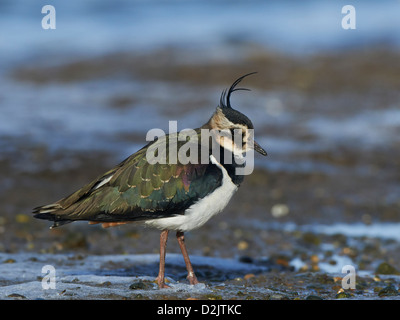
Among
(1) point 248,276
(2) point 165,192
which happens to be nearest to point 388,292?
(1) point 248,276

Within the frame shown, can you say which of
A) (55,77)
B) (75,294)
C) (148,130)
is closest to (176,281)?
(75,294)

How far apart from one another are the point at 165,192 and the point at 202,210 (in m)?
0.34

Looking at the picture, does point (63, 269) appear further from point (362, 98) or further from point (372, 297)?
point (362, 98)

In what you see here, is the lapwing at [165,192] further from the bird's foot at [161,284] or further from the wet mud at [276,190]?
the wet mud at [276,190]

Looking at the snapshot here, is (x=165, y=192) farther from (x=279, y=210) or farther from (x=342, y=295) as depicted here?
(x=279, y=210)

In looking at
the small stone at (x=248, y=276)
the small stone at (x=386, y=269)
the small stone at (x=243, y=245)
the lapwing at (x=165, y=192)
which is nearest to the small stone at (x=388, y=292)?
the small stone at (x=386, y=269)

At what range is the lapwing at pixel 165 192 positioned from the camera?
205 inches

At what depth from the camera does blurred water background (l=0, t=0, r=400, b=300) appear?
316 inches

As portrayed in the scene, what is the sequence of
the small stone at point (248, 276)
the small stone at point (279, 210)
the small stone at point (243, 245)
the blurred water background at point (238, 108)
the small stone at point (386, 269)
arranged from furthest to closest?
the small stone at point (279, 210)
the blurred water background at point (238, 108)
the small stone at point (243, 245)
the small stone at point (386, 269)
the small stone at point (248, 276)

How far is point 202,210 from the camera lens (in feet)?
17.0

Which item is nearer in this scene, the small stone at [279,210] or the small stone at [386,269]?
the small stone at [386,269]

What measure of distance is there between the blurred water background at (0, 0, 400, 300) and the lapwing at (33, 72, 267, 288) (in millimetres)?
2051

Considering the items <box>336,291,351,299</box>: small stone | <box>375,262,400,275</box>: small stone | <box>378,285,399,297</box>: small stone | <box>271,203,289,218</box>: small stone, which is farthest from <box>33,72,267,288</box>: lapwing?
<box>271,203,289,218</box>: small stone

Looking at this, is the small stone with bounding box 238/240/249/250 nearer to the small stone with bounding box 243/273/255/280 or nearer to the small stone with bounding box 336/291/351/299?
the small stone with bounding box 243/273/255/280
